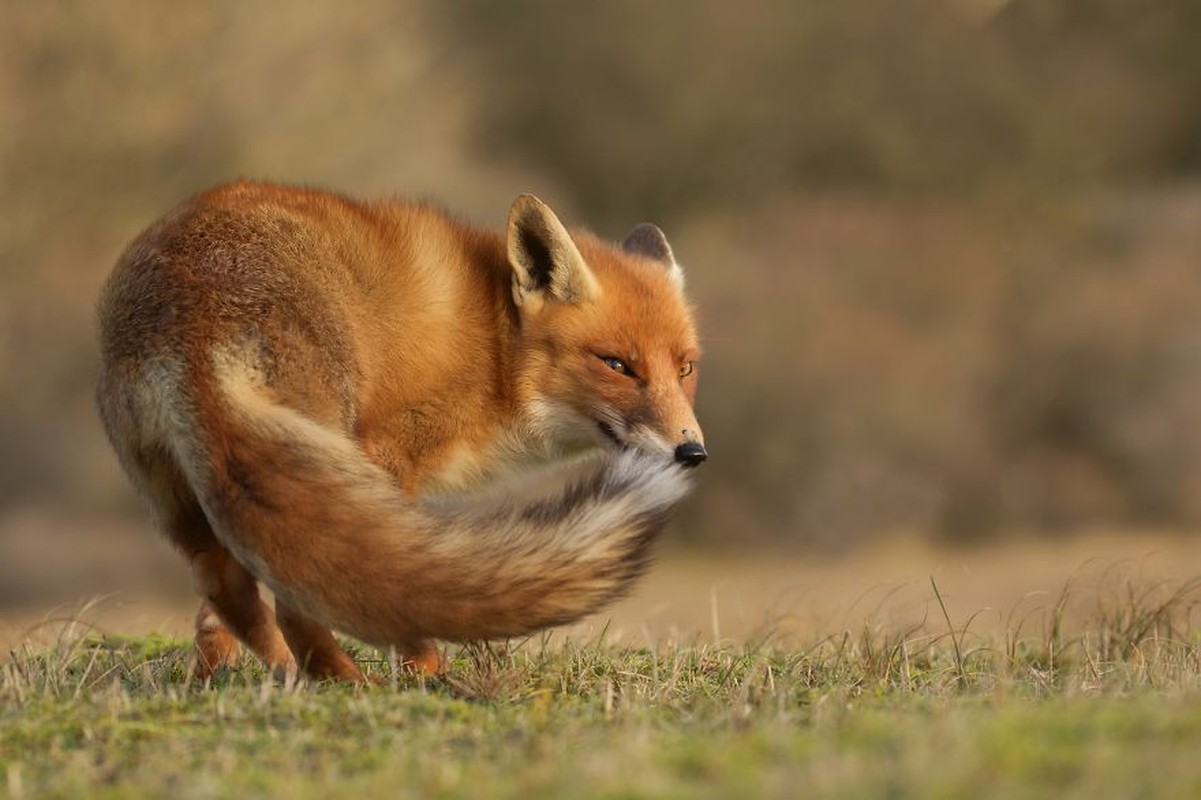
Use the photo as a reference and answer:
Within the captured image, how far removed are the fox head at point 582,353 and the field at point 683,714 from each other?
95cm

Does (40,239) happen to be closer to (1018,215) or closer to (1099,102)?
(1018,215)

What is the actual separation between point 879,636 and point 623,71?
24.9 metres

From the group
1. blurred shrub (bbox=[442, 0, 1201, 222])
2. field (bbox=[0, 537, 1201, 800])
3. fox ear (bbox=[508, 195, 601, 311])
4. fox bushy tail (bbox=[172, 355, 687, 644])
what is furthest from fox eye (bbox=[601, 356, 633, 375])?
blurred shrub (bbox=[442, 0, 1201, 222])

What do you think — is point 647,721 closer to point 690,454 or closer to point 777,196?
point 690,454

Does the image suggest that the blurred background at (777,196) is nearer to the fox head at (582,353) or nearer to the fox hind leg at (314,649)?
the fox head at (582,353)

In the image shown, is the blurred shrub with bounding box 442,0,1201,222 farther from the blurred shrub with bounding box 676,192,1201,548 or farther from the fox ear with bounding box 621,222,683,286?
the fox ear with bounding box 621,222,683,286

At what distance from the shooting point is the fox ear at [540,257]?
6.52 meters

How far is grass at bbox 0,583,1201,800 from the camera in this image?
128 inches

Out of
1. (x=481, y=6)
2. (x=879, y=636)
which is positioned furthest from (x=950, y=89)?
(x=879, y=636)

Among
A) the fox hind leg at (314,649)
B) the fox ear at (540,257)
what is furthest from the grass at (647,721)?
the fox ear at (540,257)

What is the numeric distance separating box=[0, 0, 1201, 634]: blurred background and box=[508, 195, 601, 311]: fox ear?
35.5ft

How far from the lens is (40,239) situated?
63.2ft

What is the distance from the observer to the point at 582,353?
6551 mm

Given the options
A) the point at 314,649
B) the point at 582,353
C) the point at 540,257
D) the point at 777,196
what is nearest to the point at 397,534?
the point at 314,649
